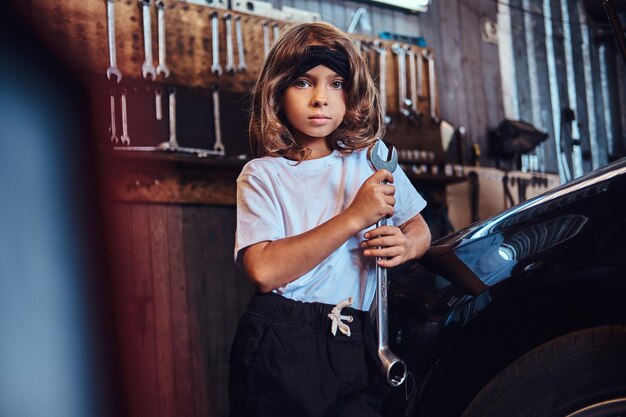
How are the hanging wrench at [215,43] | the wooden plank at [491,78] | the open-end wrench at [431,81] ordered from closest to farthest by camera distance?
1. the hanging wrench at [215,43]
2. the open-end wrench at [431,81]
3. the wooden plank at [491,78]

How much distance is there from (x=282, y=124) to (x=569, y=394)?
0.79 meters

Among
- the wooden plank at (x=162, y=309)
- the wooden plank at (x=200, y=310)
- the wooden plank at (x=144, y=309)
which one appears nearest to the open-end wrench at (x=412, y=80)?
the wooden plank at (x=200, y=310)

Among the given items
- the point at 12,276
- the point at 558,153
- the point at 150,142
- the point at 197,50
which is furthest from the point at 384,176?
the point at 558,153

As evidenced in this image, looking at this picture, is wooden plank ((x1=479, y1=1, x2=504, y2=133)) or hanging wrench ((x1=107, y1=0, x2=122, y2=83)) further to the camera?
wooden plank ((x1=479, y1=1, x2=504, y2=133))

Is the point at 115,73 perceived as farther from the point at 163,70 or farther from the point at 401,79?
the point at 401,79

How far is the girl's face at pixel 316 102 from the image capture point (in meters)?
1.41

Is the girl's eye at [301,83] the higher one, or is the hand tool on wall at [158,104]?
the hand tool on wall at [158,104]

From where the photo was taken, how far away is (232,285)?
3.79 metres

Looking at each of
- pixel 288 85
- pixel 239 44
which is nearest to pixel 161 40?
pixel 239 44

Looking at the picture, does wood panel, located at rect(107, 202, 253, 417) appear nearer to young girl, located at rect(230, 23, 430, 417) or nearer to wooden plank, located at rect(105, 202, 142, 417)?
wooden plank, located at rect(105, 202, 142, 417)

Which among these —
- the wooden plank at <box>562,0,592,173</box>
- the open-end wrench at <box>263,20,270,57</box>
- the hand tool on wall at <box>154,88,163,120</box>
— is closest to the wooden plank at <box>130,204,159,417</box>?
the hand tool on wall at <box>154,88,163,120</box>

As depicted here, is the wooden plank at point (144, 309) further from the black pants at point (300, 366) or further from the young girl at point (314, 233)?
the black pants at point (300, 366)

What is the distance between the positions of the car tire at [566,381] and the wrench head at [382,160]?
0.45 metres

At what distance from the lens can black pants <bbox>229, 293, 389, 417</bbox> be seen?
4.14 feet
